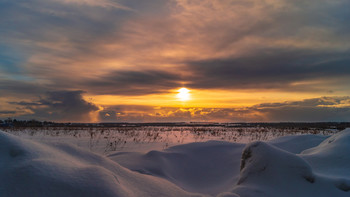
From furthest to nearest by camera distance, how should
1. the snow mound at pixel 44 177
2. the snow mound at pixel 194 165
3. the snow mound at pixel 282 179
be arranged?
the snow mound at pixel 194 165, the snow mound at pixel 282 179, the snow mound at pixel 44 177

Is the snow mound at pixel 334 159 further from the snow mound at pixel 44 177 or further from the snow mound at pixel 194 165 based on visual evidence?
the snow mound at pixel 44 177

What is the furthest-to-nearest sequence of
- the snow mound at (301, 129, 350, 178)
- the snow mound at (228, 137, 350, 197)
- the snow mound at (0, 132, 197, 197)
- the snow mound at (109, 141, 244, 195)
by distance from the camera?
the snow mound at (109, 141, 244, 195)
the snow mound at (301, 129, 350, 178)
the snow mound at (228, 137, 350, 197)
the snow mound at (0, 132, 197, 197)

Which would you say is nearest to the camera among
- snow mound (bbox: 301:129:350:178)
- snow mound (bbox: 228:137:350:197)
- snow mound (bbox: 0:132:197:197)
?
snow mound (bbox: 0:132:197:197)

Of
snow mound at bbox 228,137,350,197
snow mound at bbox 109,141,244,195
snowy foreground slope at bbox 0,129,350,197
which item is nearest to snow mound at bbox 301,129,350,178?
snowy foreground slope at bbox 0,129,350,197

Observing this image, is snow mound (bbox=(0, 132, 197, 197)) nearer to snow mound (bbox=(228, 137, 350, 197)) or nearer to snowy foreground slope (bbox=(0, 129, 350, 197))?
snowy foreground slope (bbox=(0, 129, 350, 197))

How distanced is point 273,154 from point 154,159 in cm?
298

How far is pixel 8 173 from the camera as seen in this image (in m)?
1.96

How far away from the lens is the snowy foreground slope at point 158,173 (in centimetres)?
194

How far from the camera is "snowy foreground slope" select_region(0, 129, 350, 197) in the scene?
1.94 meters

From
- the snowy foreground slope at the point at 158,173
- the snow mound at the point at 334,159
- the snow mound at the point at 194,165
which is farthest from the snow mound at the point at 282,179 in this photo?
the snow mound at the point at 194,165

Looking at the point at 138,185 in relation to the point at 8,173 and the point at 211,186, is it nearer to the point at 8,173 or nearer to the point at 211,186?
the point at 8,173

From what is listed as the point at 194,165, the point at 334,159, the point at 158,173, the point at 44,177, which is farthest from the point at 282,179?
the point at 194,165

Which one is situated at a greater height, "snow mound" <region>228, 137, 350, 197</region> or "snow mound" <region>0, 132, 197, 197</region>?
"snow mound" <region>0, 132, 197, 197</region>

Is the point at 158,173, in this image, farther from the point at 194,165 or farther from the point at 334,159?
the point at 334,159
